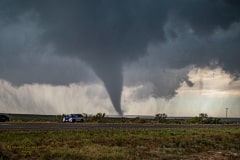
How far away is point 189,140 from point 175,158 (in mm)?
12526

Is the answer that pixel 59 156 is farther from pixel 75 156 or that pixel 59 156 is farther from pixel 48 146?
pixel 48 146

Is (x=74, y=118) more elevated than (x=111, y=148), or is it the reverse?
(x=74, y=118)

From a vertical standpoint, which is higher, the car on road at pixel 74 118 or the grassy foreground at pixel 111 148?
the car on road at pixel 74 118

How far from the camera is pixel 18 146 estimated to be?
2997 cm

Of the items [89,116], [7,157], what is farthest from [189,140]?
[89,116]

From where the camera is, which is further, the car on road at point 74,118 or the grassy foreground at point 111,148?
the car on road at point 74,118

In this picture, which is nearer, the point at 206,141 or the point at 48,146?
the point at 48,146

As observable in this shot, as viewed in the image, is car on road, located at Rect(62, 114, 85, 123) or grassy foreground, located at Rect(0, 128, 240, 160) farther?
car on road, located at Rect(62, 114, 85, 123)

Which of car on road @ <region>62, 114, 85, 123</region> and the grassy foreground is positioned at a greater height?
car on road @ <region>62, 114, 85, 123</region>

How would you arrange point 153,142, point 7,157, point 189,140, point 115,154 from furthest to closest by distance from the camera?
point 189,140 → point 153,142 → point 115,154 → point 7,157

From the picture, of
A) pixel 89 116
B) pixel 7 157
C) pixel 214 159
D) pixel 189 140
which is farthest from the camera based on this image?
pixel 89 116

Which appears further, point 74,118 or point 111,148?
point 74,118

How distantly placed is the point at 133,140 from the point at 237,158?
10.8 m

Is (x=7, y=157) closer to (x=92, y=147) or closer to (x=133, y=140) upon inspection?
(x=92, y=147)
